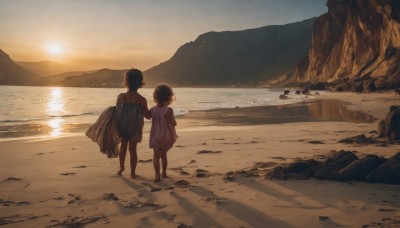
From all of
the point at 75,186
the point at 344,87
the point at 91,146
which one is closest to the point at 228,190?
the point at 75,186

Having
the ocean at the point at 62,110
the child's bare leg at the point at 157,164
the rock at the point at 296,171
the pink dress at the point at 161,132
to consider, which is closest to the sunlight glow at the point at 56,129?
the ocean at the point at 62,110

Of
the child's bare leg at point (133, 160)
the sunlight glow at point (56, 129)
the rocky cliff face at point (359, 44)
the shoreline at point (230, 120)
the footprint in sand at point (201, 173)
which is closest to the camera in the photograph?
the footprint in sand at point (201, 173)

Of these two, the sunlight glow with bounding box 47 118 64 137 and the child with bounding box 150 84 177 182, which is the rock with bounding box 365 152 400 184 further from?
the sunlight glow with bounding box 47 118 64 137

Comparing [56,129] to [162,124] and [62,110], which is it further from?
[62,110]

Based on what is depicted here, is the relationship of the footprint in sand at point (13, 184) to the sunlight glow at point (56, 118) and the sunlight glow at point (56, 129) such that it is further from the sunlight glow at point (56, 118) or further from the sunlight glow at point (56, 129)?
Answer: the sunlight glow at point (56, 118)

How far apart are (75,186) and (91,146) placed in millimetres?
3759

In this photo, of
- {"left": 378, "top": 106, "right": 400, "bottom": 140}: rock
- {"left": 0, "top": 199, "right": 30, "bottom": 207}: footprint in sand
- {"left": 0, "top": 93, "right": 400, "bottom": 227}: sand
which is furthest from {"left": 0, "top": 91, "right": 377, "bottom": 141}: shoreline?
{"left": 0, "top": 199, "right": 30, "bottom": 207}: footprint in sand

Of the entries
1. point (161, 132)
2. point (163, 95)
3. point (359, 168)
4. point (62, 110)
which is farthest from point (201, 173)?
point (62, 110)

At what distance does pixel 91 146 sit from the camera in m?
8.24

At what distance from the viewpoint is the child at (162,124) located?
521 cm

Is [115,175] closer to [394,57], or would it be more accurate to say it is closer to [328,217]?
[328,217]

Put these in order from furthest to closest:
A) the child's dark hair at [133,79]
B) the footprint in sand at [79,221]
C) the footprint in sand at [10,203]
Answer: the child's dark hair at [133,79]
the footprint in sand at [10,203]
the footprint in sand at [79,221]

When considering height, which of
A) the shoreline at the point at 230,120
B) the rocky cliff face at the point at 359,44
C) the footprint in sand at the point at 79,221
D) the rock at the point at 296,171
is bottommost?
the shoreline at the point at 230,120

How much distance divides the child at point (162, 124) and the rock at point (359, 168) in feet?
7.73
